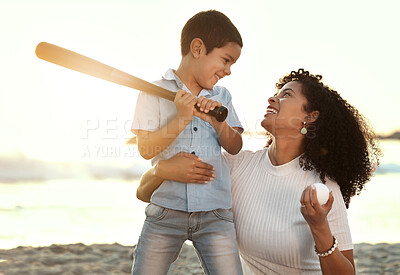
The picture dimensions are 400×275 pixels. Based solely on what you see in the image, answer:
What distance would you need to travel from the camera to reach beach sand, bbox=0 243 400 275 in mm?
5164

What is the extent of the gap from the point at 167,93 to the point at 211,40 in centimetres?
45

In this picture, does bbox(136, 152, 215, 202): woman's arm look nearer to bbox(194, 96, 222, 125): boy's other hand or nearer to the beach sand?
bbox(194, 96, 222, 125): boy's other hand

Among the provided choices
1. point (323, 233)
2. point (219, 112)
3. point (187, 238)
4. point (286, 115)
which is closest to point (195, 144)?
point (219, 112)

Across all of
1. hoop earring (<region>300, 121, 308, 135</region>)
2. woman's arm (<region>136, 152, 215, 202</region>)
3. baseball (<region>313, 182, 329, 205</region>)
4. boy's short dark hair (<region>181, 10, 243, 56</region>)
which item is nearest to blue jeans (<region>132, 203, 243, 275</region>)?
woman's arm (<region>136, 152, 215, 202</region>)

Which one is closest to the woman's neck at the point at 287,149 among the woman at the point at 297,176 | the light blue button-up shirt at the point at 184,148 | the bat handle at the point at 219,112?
the woman at the point at 297,176

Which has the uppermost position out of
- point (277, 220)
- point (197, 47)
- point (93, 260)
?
point (197, 47)

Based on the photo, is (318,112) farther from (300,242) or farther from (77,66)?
(77,66)

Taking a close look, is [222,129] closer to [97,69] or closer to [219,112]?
[219,112]

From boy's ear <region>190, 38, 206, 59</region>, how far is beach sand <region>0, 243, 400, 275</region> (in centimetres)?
289

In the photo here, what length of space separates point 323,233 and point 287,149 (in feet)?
2.24

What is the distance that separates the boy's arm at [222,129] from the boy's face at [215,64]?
229mm

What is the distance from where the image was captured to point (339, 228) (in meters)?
2.93

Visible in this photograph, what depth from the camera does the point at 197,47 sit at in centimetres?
293

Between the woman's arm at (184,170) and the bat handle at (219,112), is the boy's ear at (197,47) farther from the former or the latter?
the woman's arm at (184,170)
